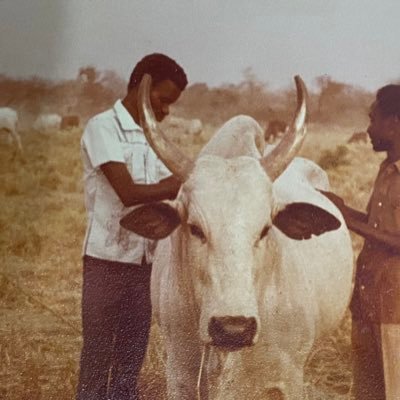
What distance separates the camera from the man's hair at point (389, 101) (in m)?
2.66

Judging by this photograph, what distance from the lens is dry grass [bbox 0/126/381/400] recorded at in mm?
2508

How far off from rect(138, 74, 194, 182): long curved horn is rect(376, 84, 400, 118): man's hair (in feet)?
2.47

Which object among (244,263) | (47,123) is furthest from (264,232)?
(47,123)

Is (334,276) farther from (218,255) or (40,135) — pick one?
(40,135)

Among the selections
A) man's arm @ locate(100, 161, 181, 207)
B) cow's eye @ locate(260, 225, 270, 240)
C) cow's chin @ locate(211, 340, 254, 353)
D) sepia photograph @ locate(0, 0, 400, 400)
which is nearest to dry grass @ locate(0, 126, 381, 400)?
sepia photograph @ locate(0, 0, 400, 400)

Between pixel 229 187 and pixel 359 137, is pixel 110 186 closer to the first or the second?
pixel 229 187

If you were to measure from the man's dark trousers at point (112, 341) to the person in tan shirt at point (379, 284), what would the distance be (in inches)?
29.9

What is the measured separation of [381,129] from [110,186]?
1012 mm

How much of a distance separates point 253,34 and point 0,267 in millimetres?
1244

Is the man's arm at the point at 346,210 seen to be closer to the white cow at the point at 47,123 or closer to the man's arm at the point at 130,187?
the man's arm at the point at 130,187

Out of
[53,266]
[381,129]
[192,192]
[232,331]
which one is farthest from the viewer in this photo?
[381,129]

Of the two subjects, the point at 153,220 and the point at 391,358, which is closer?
the point at 153,220

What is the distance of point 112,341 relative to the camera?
8.29 feet

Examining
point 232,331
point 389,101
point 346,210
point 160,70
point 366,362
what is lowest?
point 366,362
